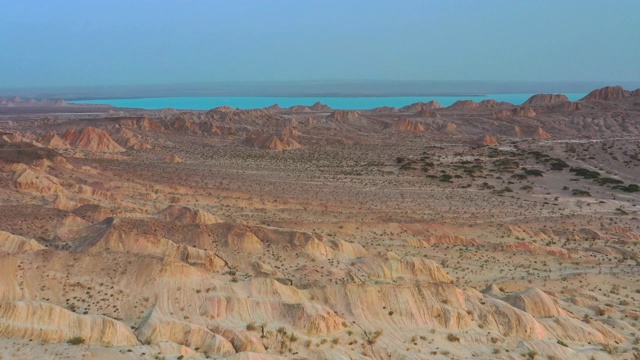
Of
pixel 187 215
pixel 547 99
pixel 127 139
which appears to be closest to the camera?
pixel 187 215

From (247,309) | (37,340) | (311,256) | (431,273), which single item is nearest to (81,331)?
(37,340)

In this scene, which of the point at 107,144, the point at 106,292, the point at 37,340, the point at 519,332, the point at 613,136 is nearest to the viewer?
the point at 37,340

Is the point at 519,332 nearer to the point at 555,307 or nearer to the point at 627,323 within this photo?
the point at 555,307

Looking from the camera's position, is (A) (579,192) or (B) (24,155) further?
(A) (579,192)

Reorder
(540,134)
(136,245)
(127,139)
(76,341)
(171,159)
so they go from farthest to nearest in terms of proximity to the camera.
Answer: (540,134) → (127,139) → (171,159) → (136,245) → (76,341)

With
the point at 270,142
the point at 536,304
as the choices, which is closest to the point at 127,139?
the point at 270,142

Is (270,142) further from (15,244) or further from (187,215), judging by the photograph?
(15,244)

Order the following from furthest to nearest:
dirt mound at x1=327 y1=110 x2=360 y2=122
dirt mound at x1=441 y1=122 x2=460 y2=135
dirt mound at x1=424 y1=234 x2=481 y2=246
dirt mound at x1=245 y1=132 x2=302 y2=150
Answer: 1. dirt mound at x1=327 y1=110 x2=360 y2=122
2. dirt mound at x1=441 y1=122 x2=460 y2=135
3. dirt mound at x1=245 y1=132 x2=302 y2=150
4. dirt mound at x1=424 y1=234 x2=481 y2=246

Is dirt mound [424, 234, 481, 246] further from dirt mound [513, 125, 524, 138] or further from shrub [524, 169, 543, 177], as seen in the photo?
dirt mound [513, 125, 524, 138]

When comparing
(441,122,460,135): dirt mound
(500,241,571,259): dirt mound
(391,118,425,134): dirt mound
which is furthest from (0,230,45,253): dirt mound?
(441,122,460,135): dirt mound
